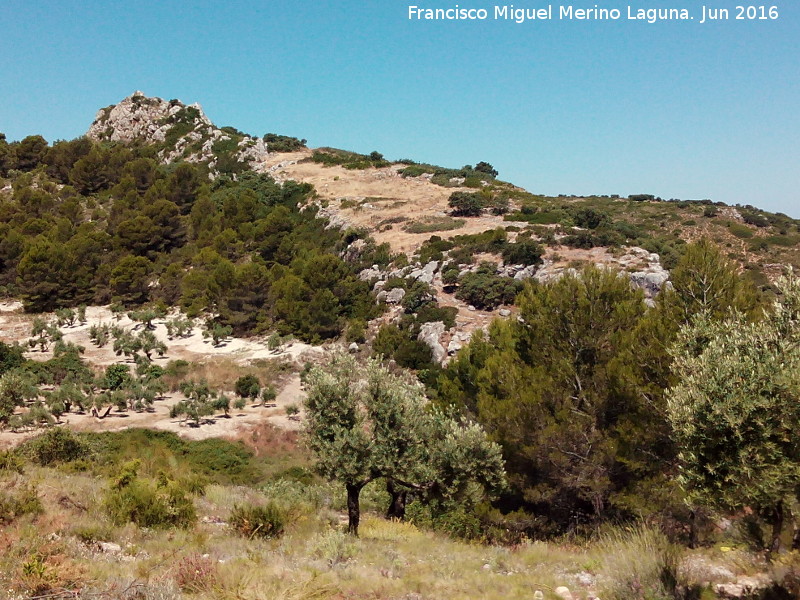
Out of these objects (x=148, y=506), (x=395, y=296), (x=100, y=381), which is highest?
(x=395, y=296)

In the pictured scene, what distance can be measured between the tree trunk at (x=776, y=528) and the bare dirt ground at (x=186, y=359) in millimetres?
16833

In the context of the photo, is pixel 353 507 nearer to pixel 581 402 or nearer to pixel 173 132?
pixel 581 402

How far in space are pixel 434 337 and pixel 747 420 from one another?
27.4 m

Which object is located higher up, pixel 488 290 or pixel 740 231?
pixel 740 231

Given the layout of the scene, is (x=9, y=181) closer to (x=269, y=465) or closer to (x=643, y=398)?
(x=269, y=465)

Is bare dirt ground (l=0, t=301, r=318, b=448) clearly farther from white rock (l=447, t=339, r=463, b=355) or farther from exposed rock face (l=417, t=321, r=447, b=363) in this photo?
white rock (l=447, t=339, r=463, b=355)

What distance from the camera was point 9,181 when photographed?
65.9 m

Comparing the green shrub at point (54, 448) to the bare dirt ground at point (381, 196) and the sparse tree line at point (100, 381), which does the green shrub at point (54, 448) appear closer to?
the sparse tree line at point (100, 381)

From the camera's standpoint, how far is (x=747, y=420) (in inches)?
309

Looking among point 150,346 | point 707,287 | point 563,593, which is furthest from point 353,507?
point 150,346

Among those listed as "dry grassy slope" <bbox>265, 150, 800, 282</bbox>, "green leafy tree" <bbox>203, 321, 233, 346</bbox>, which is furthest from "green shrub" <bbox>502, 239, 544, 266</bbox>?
"green leafy tree" <bbox>203, 321, 233, 346</bbox>

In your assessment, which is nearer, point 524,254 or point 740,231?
point 524,254

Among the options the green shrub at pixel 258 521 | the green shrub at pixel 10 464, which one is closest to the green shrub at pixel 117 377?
the green shrub at pixel 10 464

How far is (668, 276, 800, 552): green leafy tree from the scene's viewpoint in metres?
7.66
